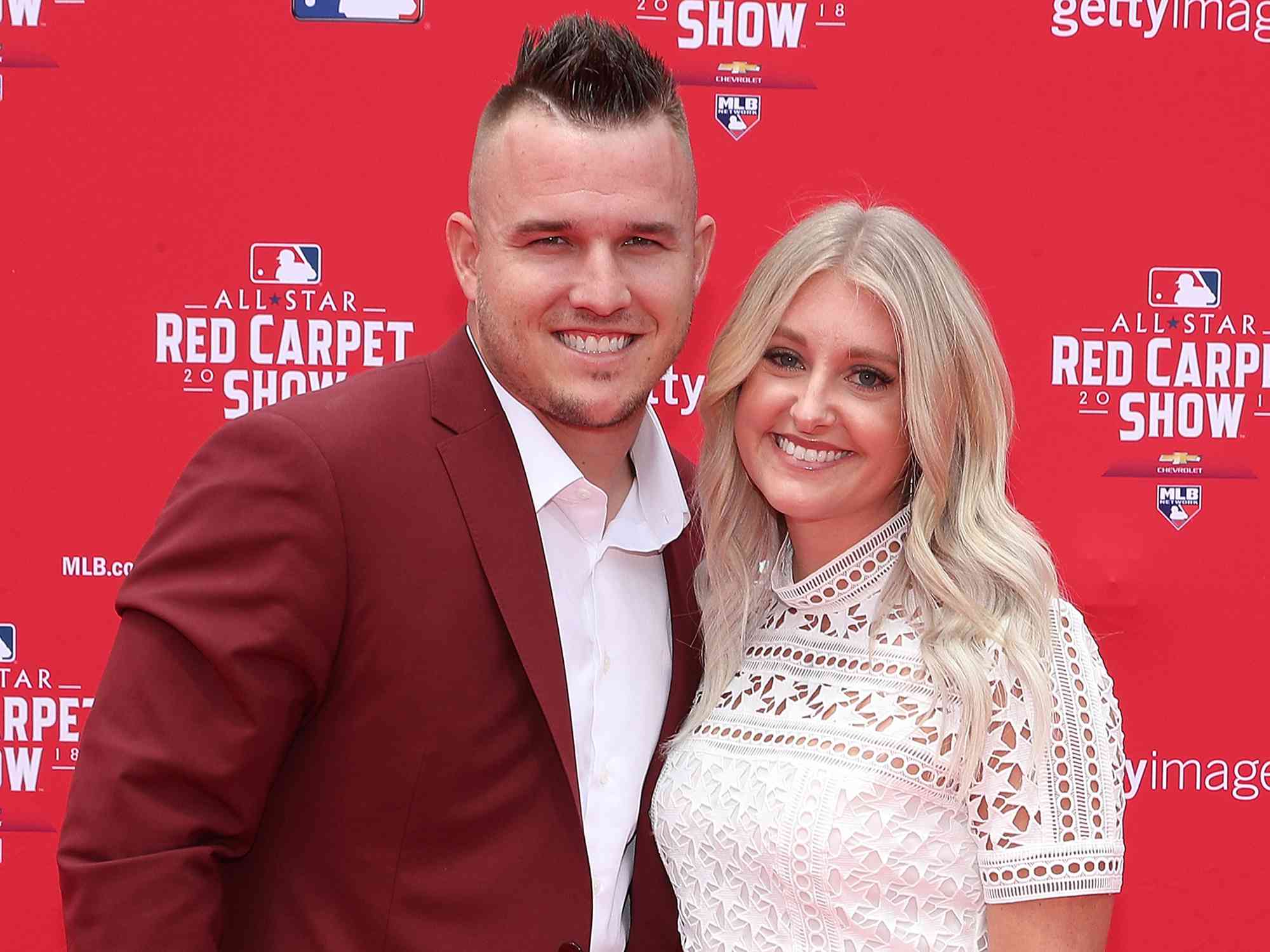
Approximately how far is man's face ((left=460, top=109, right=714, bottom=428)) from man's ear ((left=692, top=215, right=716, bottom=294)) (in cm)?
15

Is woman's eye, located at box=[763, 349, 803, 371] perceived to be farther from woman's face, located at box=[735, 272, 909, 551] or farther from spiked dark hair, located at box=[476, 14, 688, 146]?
spiked dark hair, located at box=[476, 14, 688, 146]

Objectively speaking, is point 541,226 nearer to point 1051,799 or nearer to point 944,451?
point 944,451

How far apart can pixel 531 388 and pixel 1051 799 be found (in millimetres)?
852

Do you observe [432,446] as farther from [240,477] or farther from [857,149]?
[857,149]

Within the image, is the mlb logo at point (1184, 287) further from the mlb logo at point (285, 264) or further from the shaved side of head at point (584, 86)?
the mlb logo at point (285, 264)

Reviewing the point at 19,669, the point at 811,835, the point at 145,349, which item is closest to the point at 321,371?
the point at 145,349

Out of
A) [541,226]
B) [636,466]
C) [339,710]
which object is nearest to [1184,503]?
[636,466]

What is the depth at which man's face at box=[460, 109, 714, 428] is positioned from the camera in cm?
179

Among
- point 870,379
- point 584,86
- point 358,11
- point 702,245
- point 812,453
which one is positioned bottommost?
point 812,453

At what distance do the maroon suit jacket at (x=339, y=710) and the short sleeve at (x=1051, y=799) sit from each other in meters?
0.52

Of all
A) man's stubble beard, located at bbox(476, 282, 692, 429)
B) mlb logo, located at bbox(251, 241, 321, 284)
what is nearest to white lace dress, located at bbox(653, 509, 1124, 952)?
man's stubble beard, located at bbox(476, 282, 692, 429)

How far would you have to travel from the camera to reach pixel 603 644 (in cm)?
185

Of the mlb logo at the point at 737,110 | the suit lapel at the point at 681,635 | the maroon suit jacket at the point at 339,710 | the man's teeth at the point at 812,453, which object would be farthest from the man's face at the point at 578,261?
the mlb logo at the point at 737,110

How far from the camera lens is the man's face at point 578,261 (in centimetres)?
179
